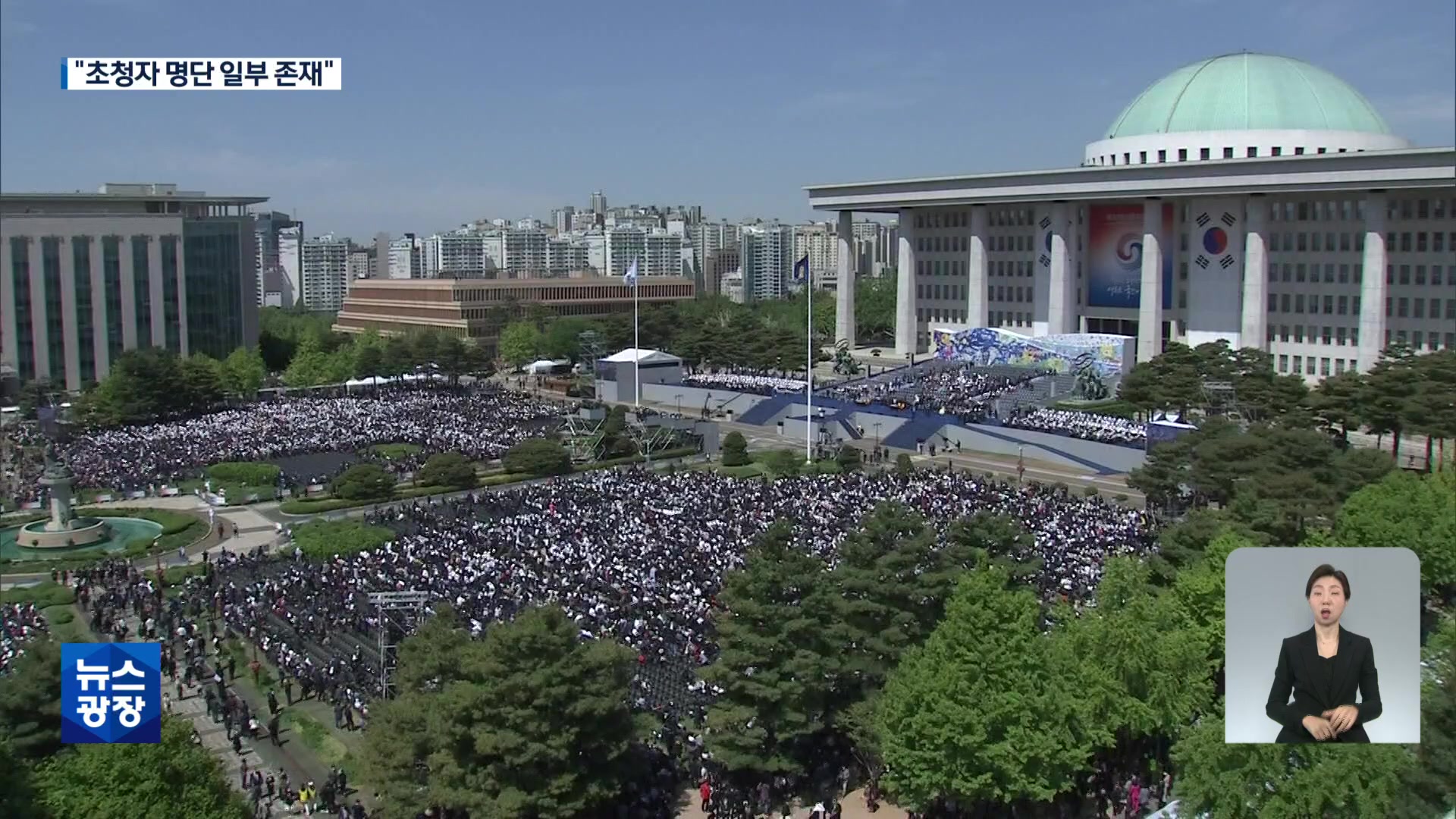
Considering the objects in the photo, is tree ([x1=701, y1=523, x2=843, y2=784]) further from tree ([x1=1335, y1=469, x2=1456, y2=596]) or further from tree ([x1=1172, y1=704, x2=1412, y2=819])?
tree ([x1=1335, y1=469, x2=1456, y2=596])

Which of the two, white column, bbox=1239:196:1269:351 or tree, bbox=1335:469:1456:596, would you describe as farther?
white column, bbox=1239:196:1269:351

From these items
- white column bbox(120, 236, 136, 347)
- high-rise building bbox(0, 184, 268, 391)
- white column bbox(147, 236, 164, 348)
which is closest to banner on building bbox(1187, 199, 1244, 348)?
high-rise building bbox(0, 184, 268, 391)

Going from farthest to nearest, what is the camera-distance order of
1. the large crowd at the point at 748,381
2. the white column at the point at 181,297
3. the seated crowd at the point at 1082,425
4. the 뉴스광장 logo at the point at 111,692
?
the white column at the point at 181,297 → the large crowd at the point at 748,381 → the seated crowd at the point at 1082,425 → the 뉴스광장 logo at the point at 111,692

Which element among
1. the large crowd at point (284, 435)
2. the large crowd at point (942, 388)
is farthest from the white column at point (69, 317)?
the large crowd at point (942, 388)

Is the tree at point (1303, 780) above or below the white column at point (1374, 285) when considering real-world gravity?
below

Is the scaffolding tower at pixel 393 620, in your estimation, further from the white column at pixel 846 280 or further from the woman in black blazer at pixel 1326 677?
the white column at pixel 846 280

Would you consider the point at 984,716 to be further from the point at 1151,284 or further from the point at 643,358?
the point at 1151,284

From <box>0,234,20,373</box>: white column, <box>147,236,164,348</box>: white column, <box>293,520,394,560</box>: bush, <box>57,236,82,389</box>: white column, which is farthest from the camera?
<box>147,236,164,348</box>: white column

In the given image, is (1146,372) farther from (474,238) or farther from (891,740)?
(474,238)

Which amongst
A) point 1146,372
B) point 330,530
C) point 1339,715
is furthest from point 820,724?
point 1146,372
